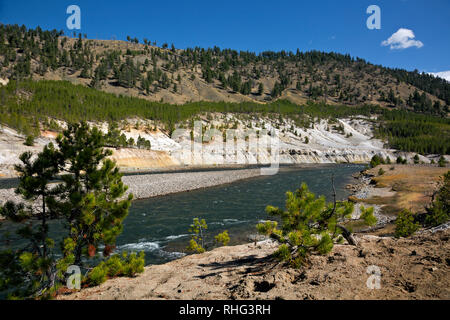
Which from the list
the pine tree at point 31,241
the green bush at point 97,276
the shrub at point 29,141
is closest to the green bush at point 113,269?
the green bush at point 97,276

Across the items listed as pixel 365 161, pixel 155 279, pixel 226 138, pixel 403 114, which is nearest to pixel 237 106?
pixel 226 138

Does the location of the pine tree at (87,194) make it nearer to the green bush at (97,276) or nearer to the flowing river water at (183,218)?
the green bush at (97,276)

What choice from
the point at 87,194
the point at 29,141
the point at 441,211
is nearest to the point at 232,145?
the point at 29,141

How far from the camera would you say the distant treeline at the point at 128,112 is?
75500 millimetres

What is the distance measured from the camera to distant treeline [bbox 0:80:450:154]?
75500 mm

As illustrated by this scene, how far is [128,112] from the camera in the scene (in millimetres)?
96875

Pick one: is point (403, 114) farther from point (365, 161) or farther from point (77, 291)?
point (77, 291)

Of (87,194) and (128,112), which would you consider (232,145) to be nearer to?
(128,112)

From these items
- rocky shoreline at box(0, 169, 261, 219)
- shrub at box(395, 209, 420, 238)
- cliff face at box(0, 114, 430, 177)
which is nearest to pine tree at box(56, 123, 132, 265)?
shrub at box(395, 209, 420, 238)

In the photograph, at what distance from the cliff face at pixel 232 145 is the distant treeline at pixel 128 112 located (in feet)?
18.5

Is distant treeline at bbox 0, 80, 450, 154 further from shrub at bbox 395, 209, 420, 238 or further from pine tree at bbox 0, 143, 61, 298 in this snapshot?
shrub at bbox 395, 209, 420, 238

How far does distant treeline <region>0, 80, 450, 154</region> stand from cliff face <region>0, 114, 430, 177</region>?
18.5ft

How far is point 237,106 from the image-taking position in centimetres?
14638
